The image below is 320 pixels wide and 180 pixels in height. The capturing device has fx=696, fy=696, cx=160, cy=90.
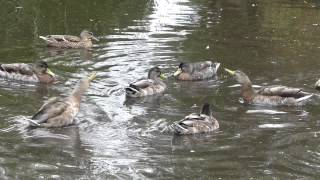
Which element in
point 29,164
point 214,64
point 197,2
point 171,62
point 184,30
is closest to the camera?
point 29,164

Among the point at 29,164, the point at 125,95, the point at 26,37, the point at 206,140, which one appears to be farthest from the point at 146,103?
the point at 26,37

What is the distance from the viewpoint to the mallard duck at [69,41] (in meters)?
19.9

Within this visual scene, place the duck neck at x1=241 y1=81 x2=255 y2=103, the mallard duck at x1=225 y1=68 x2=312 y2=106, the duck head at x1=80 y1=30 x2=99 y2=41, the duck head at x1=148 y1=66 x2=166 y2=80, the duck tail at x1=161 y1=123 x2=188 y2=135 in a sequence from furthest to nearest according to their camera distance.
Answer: the duck head at x1=80 y1=30 x2=99 y2=41
the duck head at x1=148 y1=66 x2=166 y2=80
the duck neck at x1=241 y1=81 x2=255 y2=103
the mallard duck at x1=225 y1=68 x2=312 y2=106
the duck tail at x1=161 y1=123 x2=188 y2=135

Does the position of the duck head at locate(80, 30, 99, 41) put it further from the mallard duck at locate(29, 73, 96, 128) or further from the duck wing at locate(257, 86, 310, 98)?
the mallard duck at locate(29, 73, 96, 128)

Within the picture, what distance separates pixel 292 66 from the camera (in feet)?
59.5

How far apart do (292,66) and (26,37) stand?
7942mm

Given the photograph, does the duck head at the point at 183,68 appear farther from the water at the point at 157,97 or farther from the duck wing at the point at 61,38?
the duck wing at the point at 61,38

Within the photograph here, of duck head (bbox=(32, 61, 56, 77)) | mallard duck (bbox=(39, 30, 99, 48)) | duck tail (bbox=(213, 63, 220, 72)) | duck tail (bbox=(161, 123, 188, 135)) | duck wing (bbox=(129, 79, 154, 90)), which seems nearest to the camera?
duck tail (bbox=(161, 123, 188, 135))

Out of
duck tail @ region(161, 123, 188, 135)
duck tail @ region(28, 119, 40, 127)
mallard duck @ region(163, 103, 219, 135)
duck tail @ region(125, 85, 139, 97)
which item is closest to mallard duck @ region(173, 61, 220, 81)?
duck tail @ region(125, 85, 139, 97)

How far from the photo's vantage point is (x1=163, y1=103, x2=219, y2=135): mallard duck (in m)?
12.0

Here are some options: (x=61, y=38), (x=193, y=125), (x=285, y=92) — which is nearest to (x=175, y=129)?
(x=193, y=125)

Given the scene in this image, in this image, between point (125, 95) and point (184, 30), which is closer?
point (125, 95)

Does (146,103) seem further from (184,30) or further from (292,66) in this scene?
(184,30)

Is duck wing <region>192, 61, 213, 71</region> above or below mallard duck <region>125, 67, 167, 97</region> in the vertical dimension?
above
